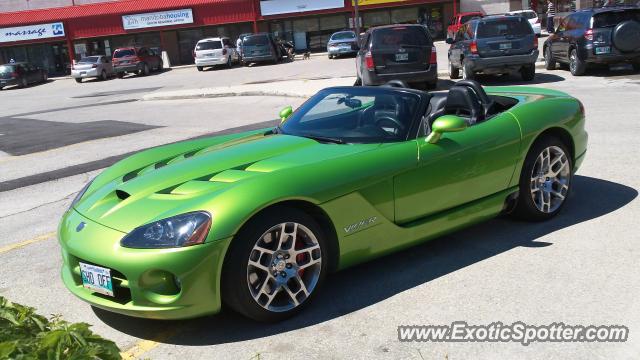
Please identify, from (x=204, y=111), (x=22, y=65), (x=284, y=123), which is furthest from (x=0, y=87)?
(x=284, y=123)

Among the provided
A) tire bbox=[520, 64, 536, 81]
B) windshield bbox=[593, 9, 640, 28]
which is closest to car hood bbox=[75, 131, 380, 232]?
tire bbox=[520, 64, 536, 81]

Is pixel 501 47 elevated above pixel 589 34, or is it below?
below

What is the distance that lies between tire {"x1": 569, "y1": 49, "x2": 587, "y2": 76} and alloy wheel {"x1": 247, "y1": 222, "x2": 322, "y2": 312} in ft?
44.1

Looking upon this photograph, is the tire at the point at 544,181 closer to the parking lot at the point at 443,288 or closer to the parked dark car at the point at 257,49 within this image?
the parking lot at the point at 443,288

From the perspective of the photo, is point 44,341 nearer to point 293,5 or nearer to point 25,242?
point 25,242

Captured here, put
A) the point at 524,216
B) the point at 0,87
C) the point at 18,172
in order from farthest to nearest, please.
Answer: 1. the point at 0,87
2. the point at 18,172
3. the point at 524,216

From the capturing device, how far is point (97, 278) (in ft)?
11.7

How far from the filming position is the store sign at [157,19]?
42.9 meters

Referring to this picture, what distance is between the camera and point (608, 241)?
473 centimetres

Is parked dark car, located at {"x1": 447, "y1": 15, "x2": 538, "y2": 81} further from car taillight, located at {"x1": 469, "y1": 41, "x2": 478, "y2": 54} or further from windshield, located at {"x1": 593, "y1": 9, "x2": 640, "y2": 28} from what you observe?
windshield, located at {"x1": 593, "y1": 9, "x2": 640, "y2": 28}

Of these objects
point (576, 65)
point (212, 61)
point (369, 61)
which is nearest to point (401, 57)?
point (369, 61)

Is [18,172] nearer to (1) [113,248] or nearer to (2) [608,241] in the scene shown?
(1) [113,248]

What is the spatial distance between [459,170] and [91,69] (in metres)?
34.1

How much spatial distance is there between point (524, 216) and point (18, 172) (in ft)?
24.2
